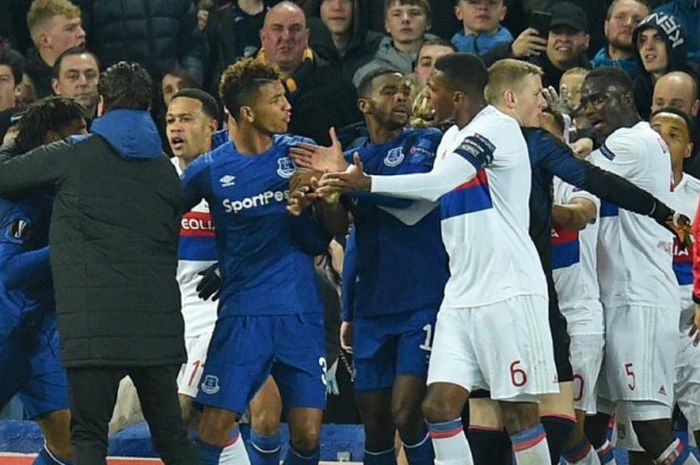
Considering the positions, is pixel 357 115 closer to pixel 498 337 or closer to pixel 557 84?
pixel 557 84

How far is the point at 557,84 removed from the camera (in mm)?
11945

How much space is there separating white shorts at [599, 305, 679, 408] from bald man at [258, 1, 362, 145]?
2.87 m

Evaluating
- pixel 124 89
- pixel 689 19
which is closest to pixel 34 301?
pixel 124 89

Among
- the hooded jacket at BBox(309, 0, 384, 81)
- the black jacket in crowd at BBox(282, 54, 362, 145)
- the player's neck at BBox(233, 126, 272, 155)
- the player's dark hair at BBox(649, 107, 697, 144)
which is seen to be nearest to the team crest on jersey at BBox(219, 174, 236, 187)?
the player's neck at BBox(233, 126, 272, 155)

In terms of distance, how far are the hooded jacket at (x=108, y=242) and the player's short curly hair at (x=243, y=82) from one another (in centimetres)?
77

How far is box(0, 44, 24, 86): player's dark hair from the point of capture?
1291 cm

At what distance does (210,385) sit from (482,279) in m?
1.37

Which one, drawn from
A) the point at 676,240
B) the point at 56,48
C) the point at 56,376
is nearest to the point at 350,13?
the point at 56,48

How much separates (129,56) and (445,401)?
567 cm

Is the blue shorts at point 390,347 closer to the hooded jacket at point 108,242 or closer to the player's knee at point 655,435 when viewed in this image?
the hooded jacket at point 108,242

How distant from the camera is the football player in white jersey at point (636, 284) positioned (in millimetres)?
9461

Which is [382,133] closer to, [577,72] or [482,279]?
[482,279]

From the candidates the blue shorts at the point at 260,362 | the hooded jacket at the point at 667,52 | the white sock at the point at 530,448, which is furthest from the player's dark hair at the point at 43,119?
the hooded jacket at the point at 667,52

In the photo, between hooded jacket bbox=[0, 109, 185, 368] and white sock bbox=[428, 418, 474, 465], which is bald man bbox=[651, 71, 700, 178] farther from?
hooded jacket bbox=[0, 109, 185, 368]
